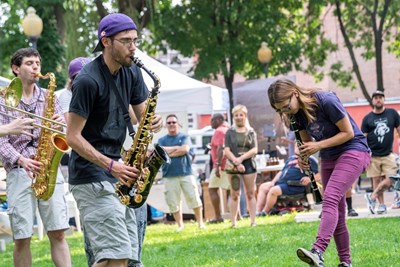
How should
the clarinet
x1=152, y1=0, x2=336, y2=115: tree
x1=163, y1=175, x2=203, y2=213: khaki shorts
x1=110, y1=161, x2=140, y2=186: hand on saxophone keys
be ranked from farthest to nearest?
1. x1=152, y1=0, x2=336, y2=115: tree
2. x1=163, y1=175, x2=203, y2=213: khaki shorts
3. the clarinet
4. x1=110, y1=161, x2=140, y2=186: hand on saxophone keys

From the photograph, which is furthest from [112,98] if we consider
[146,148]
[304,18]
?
[304,18]

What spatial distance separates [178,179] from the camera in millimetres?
14586

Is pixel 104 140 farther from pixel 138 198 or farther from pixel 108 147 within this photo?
pixel 138 198

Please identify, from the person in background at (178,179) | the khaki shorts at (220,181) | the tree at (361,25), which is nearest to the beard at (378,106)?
the khaki shorts at (220,181)

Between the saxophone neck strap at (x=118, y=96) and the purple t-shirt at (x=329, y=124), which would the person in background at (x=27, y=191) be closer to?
the saxophone neck strap at (x=118, y=96)

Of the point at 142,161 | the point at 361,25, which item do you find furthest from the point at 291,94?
the point at 361,25

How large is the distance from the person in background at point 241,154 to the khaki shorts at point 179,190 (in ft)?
2.16

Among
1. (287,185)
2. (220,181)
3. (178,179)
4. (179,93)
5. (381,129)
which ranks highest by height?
(179,93)

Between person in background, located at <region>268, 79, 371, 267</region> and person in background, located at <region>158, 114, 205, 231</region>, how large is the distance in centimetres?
713

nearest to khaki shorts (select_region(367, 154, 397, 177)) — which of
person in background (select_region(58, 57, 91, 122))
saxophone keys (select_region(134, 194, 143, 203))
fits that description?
person in background (select_region(58, 57, 91, 122))

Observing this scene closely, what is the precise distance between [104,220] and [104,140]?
520mm

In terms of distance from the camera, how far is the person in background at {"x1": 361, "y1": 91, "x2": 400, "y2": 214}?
14.5 m

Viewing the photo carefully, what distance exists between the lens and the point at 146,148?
19.1 ft

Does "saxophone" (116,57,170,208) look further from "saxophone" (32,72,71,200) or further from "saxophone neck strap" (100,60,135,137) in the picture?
"saxophone" (32,72,71,200)
